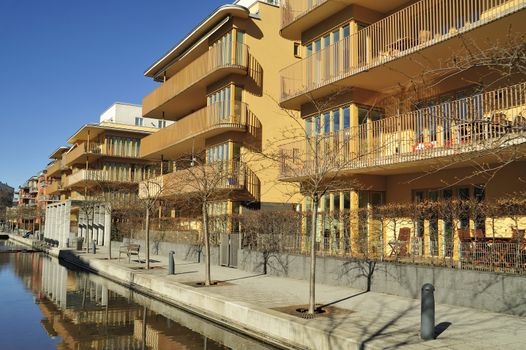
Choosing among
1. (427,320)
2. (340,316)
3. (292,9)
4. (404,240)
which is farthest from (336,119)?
(427,320)

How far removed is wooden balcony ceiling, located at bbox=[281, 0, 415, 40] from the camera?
19.7 meters

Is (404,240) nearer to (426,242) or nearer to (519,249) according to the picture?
(426,242)

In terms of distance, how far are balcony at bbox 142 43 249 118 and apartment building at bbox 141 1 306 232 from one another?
0.06m

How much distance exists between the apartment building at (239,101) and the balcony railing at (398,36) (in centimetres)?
585

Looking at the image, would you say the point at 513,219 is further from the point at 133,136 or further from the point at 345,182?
the point at 133,136

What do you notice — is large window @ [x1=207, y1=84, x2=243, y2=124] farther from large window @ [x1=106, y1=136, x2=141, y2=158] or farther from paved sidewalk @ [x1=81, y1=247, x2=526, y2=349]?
large window @ [x1=106, y1=136, x2=141, y2=158]

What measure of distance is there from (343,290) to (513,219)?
16.7 feet

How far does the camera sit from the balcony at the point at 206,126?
91.7ft

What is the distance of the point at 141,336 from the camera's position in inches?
458

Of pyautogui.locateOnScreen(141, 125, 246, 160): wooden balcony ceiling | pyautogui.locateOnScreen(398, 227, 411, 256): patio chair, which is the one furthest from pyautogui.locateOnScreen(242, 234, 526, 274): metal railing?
pyautogui.locateOnScreen(141, 125, 246, 160): wooden balcony ceiling

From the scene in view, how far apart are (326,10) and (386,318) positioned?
14298 millimetres

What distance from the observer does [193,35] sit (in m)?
31.2

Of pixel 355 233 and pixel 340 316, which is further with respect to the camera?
pixel 355 233

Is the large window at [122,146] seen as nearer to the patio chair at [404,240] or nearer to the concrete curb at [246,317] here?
the concrete curb at [246,317]
